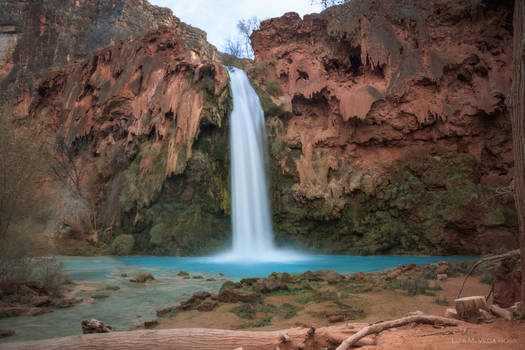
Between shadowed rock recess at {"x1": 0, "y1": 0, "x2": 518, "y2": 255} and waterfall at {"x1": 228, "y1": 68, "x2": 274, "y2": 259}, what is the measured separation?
54 centimetres

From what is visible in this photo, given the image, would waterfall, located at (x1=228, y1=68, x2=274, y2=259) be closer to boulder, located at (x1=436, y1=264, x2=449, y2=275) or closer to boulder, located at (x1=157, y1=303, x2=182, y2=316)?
boulder, located at (x1=436, y1=264, x2=449, y2=275)

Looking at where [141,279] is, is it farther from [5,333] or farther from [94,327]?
[94,327]

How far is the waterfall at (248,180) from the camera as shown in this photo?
17.2 m

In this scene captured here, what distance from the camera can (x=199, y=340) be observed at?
3154mm

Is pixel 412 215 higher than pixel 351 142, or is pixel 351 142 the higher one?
pixel 351 142

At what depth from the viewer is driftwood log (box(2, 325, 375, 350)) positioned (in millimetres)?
3002

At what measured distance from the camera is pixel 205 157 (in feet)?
57.2

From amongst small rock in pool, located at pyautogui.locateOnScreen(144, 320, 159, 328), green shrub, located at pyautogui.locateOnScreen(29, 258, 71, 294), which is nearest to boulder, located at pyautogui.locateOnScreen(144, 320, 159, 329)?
small rock in pool, located at pyautogui.locateOnScreen(144, 320, 159, 328)

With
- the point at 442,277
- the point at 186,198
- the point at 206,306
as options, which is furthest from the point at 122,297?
the point at 186,198

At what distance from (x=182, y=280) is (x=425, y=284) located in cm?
607

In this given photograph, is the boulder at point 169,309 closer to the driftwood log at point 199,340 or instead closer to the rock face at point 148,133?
the driftwood log at point 199,340

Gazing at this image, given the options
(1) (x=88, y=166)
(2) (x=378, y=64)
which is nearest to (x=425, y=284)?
(2) (x=378, y=64)

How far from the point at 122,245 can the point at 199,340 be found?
15046 mm

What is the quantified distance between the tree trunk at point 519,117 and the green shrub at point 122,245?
16.7 meters
